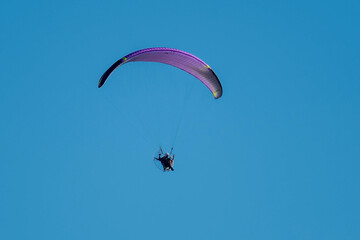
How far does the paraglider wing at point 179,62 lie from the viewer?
137 ft

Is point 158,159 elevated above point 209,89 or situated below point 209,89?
below

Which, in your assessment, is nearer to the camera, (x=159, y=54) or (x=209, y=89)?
(x=159, y=54)

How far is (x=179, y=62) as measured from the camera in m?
44.2

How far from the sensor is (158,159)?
4497 centimetres

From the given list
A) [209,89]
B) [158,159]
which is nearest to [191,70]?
[209,89]

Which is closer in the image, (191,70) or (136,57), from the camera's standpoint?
(136,57)

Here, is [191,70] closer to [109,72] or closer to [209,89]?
[209,89]

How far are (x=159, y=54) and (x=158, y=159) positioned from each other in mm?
5819

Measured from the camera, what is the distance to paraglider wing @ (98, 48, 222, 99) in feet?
137

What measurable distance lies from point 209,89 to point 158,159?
4.82 meters

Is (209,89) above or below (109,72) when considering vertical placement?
above

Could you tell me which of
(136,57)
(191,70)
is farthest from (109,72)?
(191,70)

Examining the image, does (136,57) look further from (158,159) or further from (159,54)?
(158,159)

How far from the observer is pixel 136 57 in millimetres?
42094
